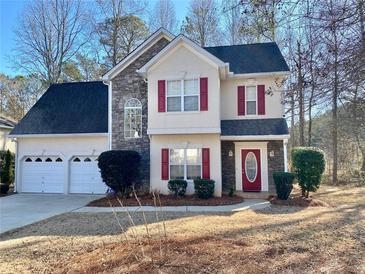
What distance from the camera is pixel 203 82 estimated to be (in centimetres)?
1437

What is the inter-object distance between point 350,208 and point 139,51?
11942 millimetres

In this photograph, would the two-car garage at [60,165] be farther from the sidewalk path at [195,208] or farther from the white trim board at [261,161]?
the white trim board at [261,161]

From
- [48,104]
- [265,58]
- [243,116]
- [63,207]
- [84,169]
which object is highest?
[265,58]

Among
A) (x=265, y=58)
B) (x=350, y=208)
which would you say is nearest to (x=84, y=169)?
(x=265, y=58)

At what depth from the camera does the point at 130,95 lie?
1606cm

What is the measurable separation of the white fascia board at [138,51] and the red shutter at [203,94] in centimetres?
338

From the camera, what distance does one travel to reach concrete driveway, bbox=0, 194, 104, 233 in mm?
10525

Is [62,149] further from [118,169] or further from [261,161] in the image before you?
[261,161]

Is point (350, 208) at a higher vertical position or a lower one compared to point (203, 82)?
lower

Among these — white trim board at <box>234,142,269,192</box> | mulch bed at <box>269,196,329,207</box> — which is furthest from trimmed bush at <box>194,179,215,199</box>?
mulch bed at <box>269,196,329,207</box>

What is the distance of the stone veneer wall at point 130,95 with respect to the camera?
619 inches

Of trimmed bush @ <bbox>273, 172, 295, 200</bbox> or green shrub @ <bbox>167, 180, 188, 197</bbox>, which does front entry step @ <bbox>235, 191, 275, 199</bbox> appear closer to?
trimmed bush @ <bbox>273, 172, 295, 200</bbox>

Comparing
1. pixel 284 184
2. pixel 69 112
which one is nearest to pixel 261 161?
pixel 284 184

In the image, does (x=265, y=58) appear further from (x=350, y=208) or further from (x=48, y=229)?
(x=48, y=229)
